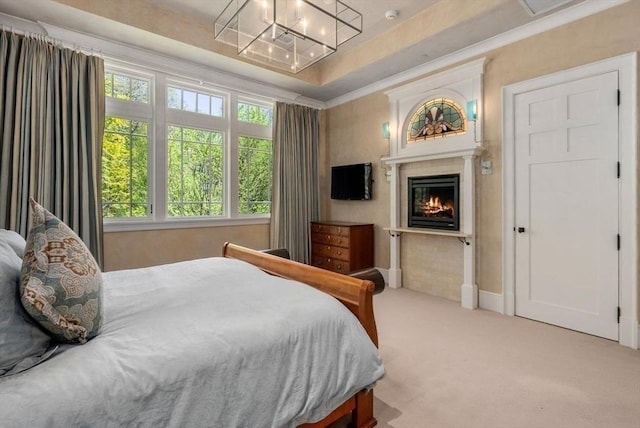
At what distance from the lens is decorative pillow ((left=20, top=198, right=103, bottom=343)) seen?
1.03 m

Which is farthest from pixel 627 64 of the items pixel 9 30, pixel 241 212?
pixel 9 30

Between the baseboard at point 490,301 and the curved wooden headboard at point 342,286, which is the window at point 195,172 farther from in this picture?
the baseboard at point 490,301

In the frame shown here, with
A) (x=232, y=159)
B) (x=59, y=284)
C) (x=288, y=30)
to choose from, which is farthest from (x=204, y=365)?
(x=232, y=159)

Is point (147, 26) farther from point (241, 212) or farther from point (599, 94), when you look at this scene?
point (599, 94)

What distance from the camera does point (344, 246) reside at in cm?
450

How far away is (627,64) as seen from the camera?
2.60 m

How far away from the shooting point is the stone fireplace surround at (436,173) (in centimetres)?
356

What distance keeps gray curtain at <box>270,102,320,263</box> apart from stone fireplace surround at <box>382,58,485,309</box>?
1346mm

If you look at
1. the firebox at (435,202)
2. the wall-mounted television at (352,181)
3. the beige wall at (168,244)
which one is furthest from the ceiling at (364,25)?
the beige wall at (168,244)

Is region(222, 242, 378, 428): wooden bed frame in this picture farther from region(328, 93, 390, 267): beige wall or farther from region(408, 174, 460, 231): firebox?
region(328, 93, 390, 267): beige wall

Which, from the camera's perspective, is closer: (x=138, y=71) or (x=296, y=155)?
(x=138, y=71)

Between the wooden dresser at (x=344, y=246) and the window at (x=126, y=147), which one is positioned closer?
the window at (x=126, y=147)

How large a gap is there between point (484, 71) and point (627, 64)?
→ 3.93 feet

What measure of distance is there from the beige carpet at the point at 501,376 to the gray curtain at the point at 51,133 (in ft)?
10.5
